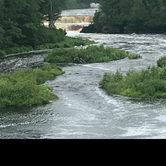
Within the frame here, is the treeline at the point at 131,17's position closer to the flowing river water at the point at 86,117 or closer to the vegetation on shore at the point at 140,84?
the vegetation on shore at the point at 140,84

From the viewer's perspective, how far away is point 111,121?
14102 mm

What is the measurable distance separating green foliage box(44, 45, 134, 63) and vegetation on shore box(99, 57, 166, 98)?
12.5 m

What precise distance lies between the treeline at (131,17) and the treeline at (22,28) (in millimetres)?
26033

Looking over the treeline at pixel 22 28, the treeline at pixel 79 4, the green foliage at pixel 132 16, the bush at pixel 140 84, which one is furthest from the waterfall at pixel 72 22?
the bush at pixel 140 84

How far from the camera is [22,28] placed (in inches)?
1902

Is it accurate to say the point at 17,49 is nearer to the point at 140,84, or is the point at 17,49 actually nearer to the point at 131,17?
the point at 140,84

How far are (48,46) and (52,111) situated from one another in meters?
32.9

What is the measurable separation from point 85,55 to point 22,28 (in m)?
17.2

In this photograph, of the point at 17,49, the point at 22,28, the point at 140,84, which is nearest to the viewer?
the point at 140,84

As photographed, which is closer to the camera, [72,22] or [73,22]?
[72,22]

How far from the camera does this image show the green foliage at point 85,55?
33750 mm

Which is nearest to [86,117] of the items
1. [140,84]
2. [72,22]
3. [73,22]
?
[140,84]
